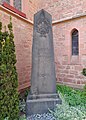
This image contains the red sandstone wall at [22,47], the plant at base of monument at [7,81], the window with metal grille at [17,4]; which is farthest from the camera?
the window with metal grille at [17,4]

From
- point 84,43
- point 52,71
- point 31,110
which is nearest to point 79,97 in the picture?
point 52,71

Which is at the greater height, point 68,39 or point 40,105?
point 68,39

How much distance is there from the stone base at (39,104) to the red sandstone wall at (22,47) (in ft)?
4.92

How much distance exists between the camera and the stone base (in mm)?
3262

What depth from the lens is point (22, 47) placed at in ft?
16.1

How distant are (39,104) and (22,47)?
229cm

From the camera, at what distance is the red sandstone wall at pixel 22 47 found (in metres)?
4.54

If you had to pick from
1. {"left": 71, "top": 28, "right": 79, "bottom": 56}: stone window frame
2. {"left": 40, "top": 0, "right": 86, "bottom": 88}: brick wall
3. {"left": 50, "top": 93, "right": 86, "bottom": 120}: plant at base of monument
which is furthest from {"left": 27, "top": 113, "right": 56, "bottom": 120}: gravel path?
{"left": 71, "top": 28, "right": 79, "bottom": 56}: stone window frame

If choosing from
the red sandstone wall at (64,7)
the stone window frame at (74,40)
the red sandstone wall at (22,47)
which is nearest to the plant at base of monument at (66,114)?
the red sandstone wall at (22,47)

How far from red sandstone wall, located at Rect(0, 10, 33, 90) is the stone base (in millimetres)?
1500

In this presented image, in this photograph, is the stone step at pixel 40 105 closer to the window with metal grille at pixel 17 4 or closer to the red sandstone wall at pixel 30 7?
the red sandstone wall at pixel 30 7

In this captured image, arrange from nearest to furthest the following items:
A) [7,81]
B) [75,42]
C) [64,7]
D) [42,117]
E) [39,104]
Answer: [7,81], [42,117], [39,104], [75,42], [64,7]

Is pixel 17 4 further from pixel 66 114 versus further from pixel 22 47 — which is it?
pixel 66 114

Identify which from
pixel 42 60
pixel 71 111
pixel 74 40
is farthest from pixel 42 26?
pixel 74 40
